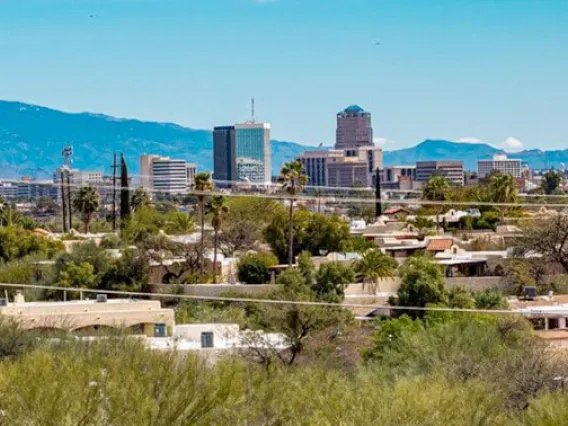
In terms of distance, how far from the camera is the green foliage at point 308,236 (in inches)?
2442

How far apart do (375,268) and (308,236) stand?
34.3 ft

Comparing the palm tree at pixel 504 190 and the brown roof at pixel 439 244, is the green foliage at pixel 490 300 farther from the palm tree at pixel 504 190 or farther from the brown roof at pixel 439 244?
the palm tree at pixel 504 190

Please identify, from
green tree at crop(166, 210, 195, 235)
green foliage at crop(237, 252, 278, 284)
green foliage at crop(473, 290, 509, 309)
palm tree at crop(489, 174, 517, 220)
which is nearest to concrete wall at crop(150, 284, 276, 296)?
green foliage at crop(237, 252, 278, 284)

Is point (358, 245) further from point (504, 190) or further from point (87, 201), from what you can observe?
point (87, 201)

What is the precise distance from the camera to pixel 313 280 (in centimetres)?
5194

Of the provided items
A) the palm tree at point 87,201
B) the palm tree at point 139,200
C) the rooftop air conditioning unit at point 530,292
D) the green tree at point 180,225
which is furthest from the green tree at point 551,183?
the rooftop air conditioning unit at point 530,292

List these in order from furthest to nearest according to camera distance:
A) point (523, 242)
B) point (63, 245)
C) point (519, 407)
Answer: point (63, 245) → point (523, 242) → point (519, 407)

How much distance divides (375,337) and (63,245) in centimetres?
2562

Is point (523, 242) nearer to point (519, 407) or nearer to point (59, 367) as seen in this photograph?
point (519, 407)

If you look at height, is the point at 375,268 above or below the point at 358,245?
below

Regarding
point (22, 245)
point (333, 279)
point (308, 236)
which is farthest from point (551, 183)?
point (333, 279)

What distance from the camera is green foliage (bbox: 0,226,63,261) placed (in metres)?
62.1

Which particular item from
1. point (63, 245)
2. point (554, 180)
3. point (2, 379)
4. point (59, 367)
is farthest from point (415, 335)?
point (554, 180)

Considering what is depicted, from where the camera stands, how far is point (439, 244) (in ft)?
210
